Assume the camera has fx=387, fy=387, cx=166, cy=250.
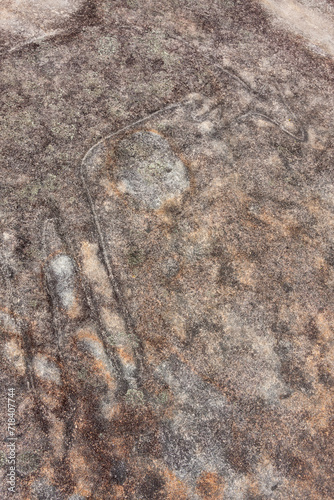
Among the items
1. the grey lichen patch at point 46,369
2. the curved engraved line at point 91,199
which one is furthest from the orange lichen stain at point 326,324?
the grey lichen patch at point 46,369

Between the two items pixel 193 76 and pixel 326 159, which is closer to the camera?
pixel 326 159

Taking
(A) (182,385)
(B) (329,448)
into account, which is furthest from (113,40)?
(B) (329,448)

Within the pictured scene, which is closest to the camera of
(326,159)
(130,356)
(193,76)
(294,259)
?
(130,356)

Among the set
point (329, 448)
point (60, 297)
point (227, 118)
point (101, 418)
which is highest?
point (227, 118)

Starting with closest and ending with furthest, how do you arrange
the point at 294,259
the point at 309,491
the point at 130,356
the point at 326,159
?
the point at 309,491, the point at 130,356, the point at 294,259, the point at 326,159

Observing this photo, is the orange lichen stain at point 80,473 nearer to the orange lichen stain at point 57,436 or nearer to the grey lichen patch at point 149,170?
the orange lichen stain at point 57,436

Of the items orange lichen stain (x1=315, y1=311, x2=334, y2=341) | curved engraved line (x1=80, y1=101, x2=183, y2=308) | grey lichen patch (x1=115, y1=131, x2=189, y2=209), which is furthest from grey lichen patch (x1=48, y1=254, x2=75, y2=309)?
orange lichen stain (x1=315, y1=311, x2=334, y2=341)

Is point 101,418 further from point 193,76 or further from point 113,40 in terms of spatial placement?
point 113,40
